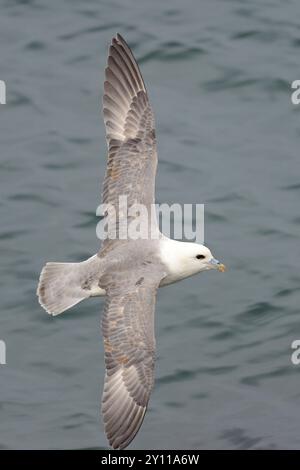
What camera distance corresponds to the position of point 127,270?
11.2 metres

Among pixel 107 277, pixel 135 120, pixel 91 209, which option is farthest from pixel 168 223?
pixel 107 277

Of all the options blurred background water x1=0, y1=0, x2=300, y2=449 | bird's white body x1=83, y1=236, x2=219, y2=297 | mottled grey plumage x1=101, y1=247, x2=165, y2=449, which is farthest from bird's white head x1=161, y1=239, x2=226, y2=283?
blurred background water x1=0, y1=0, x2=300, y2=449

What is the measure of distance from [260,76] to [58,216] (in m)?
3.27

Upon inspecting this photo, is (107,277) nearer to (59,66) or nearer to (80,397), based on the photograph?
(80,397)

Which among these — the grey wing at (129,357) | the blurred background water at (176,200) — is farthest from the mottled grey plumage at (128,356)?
the blurred background water at (176,200)

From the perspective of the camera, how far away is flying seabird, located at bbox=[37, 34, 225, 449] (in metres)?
10.8

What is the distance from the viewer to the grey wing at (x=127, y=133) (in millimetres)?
11781

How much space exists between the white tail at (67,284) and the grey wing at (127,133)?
1.99ft

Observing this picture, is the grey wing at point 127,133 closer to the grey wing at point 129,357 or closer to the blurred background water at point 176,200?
the grey wing at point 129,357

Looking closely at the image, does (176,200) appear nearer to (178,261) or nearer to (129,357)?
(178,261)

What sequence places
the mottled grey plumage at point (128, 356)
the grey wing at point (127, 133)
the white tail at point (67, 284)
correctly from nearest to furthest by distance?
the mottled grey plumage at point (128, 356) < the white tail at point (67, 284) < the grey wing at point (127, 133)

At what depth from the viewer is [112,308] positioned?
35.9 ft

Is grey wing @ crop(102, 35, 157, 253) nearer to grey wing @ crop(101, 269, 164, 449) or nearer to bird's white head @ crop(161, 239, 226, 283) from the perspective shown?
bird's white head @ crop(161, 239, 226, 283)

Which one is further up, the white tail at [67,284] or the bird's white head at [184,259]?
the bird's white head at [184,259]
